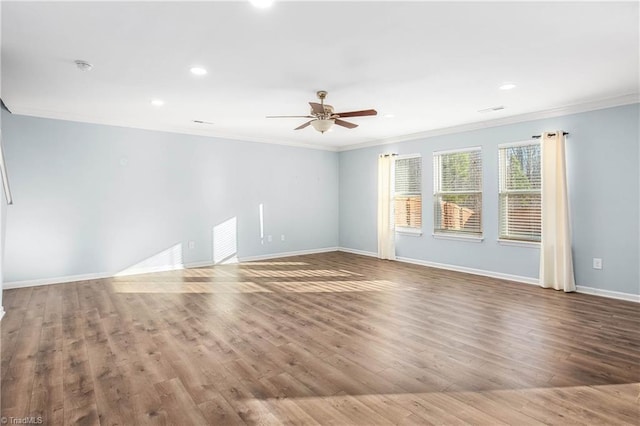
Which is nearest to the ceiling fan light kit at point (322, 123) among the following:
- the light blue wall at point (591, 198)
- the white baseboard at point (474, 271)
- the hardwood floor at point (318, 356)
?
the hardwood floor at point (318, 356)

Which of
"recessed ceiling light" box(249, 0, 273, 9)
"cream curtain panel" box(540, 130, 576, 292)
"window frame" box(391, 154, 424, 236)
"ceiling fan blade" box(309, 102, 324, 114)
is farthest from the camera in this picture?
"window frame" box(391, 154, 424, 236)

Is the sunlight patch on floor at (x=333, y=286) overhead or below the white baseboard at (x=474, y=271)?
below

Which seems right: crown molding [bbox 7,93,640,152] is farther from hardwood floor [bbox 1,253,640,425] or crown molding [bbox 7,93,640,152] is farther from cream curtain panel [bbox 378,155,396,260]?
hardwood floor [bbox 1,253,640,425]

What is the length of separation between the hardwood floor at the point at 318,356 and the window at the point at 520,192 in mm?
1043

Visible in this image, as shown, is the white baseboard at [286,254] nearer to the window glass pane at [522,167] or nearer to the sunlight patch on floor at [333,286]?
the sunlight patch on floor at [333,286]

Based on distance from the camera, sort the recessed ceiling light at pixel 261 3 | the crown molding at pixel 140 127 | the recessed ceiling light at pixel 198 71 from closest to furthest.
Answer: the recessed ceiling light at pixel 261 3, the recessed ceiling light at pixel 198 71, the crown molding at pixel 140 127

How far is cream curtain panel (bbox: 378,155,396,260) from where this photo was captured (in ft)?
23.2

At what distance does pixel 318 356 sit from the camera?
2.76 meters

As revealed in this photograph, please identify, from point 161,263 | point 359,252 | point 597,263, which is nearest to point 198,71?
point 161,263

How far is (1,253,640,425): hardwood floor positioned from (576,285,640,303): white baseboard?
0.27m

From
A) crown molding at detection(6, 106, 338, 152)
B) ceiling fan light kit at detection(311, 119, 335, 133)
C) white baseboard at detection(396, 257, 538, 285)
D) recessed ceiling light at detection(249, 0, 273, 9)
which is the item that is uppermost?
crown molding at detection(6, 106, 338, 152)

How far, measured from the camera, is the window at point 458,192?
5.82 meters

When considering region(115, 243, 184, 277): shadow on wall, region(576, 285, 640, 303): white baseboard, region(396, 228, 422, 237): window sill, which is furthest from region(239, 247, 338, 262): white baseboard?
region(576, 285, 640, 303): white baseboard

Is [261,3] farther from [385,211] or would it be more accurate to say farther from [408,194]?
[385,211]
